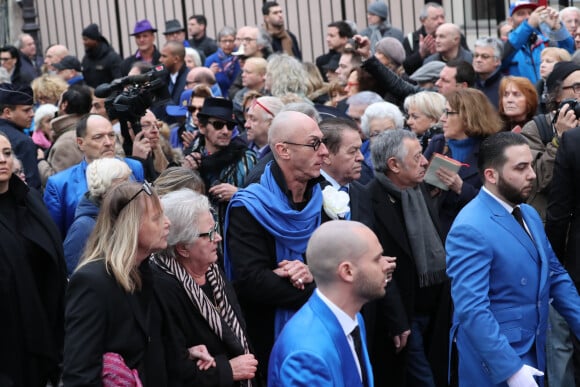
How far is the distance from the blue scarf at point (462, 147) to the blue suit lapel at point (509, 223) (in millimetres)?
1877

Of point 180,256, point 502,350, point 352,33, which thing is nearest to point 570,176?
point 502,350

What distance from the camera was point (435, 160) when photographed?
23.1 ft

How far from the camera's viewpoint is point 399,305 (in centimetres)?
642

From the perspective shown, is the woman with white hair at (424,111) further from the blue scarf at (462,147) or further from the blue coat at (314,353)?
the blue coat at (314,353)

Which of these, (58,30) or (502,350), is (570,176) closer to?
(502,350)

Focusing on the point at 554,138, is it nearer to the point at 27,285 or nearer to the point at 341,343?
the point at 341,343

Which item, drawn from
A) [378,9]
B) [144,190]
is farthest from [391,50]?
[144,190]

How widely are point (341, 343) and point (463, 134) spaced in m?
3.46

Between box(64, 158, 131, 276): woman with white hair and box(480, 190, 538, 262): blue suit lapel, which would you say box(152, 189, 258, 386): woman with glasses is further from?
box(480, 190, 538, 262): blue suit lapel

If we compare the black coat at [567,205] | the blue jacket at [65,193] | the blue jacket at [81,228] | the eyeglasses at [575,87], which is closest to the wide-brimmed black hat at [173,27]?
the blue jacket at [65,193]

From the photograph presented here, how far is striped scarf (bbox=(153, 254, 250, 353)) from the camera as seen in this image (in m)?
5.08

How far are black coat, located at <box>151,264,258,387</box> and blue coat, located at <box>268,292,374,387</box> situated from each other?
2.08ft

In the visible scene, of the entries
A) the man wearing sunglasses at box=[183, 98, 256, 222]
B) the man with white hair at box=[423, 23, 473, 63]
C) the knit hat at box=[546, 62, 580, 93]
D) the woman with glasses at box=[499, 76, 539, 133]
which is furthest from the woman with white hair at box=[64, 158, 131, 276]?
the man with white hair at box=[423, 23, 473, 63]

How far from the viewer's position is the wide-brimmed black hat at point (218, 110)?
7.66 m
